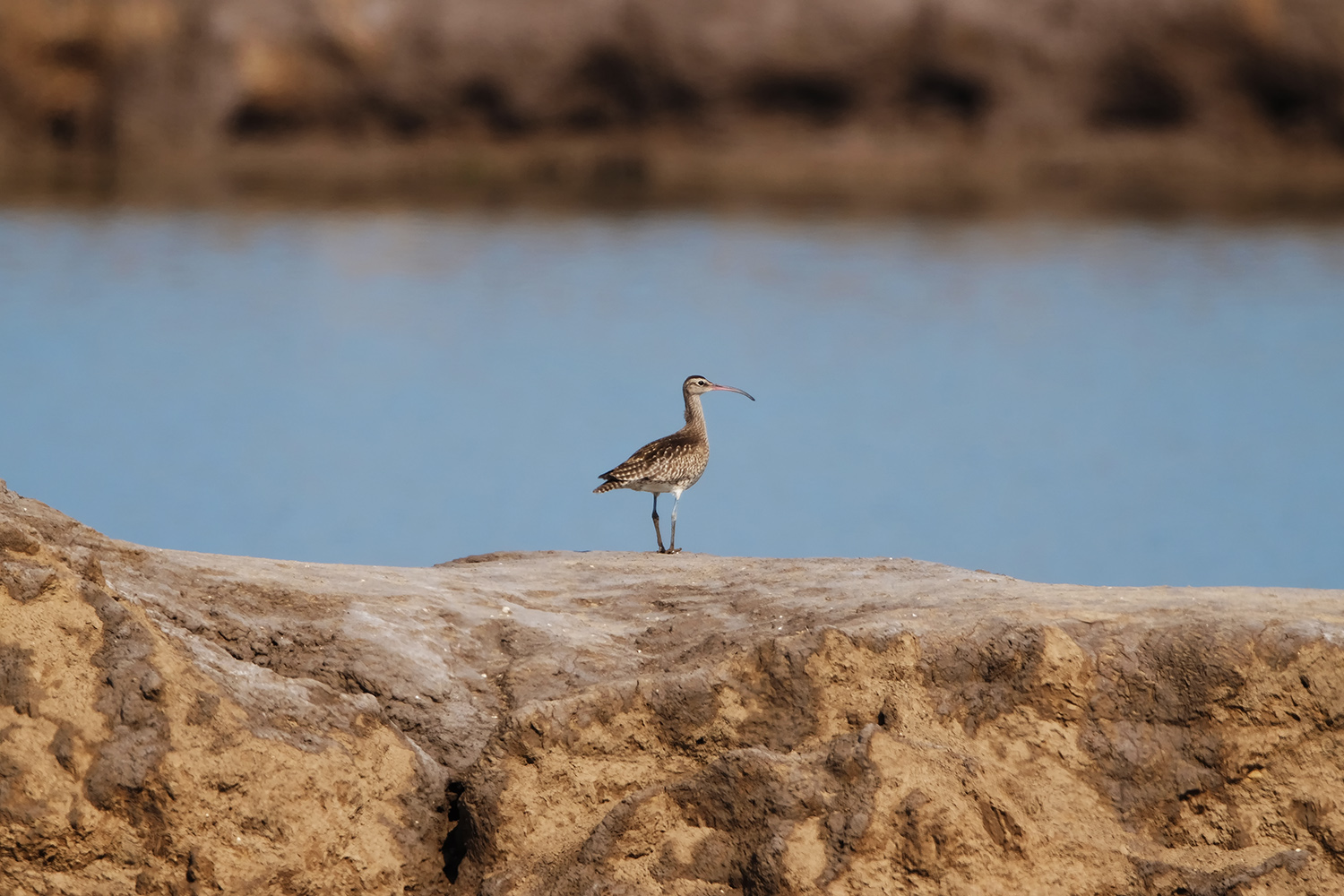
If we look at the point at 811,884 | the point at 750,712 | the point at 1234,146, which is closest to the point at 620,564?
the point at 750,712

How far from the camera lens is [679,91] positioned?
23.3m

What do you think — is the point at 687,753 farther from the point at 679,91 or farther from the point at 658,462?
the point at 679,91

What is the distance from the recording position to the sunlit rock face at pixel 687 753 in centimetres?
493

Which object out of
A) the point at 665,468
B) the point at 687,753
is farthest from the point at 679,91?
the point at 687,753

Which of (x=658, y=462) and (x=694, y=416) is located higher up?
(x=694, y=416)

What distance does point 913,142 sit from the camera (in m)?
23.4

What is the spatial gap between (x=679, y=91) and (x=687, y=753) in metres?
19.0

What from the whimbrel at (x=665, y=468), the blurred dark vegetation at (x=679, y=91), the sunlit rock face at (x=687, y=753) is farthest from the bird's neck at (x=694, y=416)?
Result: the blurred dark vegetation at (x=679, y=91)

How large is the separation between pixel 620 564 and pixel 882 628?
2080 millimetres

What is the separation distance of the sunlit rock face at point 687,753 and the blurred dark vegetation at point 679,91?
18254 mm

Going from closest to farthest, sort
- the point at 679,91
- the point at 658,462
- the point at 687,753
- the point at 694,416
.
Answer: the point at 687,753 < the point at 658,462 < the point at 694,416 < the point at 679,91

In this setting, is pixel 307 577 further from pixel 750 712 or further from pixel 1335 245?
pixel 1335 245

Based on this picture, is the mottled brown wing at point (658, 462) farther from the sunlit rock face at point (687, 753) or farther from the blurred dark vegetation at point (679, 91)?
the blurred dark vegetation at point (679, 91)

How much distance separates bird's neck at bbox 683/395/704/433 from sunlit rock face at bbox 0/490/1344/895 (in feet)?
13.9
